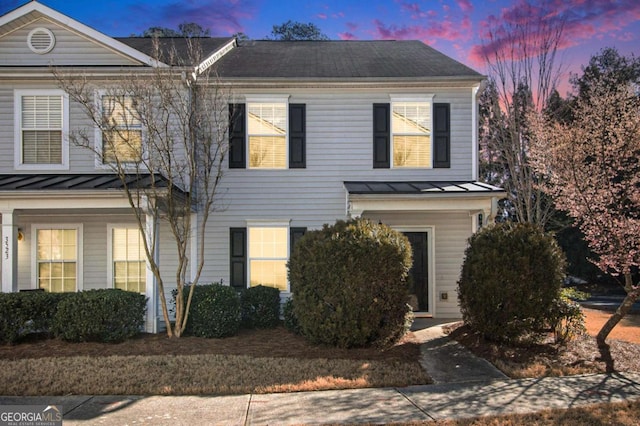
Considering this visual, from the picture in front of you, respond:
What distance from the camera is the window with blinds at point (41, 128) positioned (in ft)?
37.2

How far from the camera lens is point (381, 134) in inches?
467

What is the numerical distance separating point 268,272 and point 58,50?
6.82 metres

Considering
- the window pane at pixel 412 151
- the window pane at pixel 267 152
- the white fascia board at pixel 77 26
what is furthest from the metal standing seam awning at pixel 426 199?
the white fascia board at pixel 77 26

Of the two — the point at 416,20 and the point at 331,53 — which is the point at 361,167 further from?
the point at 416,20

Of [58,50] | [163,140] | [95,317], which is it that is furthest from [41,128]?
[95,317]

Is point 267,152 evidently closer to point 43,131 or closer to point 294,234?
point 294,234

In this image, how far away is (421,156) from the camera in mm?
11883

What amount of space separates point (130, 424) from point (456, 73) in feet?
32.2

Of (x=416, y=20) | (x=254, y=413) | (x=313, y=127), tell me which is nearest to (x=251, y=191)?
(x=313, y=127)

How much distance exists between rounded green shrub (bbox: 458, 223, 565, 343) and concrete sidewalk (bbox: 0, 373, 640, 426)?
1.62 metres

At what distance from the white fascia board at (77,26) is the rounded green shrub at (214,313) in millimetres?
5126

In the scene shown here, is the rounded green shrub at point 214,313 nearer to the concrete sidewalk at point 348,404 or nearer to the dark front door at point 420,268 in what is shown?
the concrete sidewalk at point 348,404

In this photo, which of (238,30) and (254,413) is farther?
(238,30)

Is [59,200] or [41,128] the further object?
[41,128]
